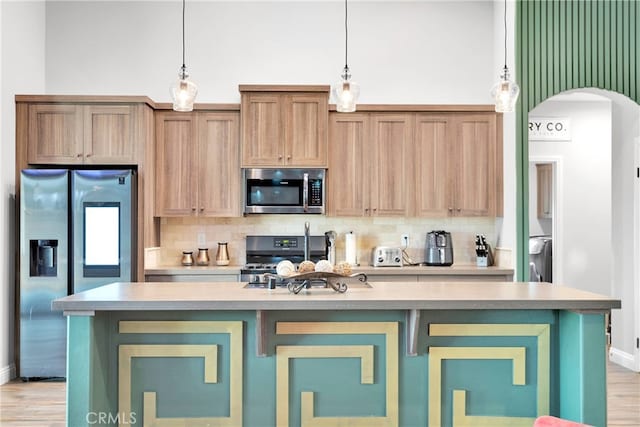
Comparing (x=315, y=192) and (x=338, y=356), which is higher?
(x=315, y=192)

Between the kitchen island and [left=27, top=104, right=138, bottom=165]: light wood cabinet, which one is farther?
[left=27, top=104, right=138, bottom=165]: light wood cabinet

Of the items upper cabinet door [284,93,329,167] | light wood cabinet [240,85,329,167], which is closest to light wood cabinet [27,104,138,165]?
light wood cabinet [240,85,329,167]

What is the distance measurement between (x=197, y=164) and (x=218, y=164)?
19 cm

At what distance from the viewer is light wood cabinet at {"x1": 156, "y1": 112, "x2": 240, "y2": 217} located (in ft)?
16.1

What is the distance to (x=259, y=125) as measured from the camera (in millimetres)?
4793

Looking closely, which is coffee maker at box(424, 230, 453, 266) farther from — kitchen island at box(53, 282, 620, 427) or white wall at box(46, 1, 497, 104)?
kitchen island at box(53, 282, 620, 427)

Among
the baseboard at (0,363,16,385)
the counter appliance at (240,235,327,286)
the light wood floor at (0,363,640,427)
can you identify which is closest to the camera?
the light wood floor at (0,363,640,427)

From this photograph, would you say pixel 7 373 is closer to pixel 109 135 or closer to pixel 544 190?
pixel 109 135

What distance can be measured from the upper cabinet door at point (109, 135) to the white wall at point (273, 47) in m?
0.64

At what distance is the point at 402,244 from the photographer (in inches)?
206

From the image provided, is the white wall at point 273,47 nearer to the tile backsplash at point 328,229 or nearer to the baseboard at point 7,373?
the tile backsplash at point 328,229

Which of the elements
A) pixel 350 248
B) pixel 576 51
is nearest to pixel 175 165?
pixel 350 248

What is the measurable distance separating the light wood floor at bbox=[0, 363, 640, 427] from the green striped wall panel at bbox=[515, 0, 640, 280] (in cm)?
126

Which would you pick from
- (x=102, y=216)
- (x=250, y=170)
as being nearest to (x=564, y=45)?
(x=250, y=170)
